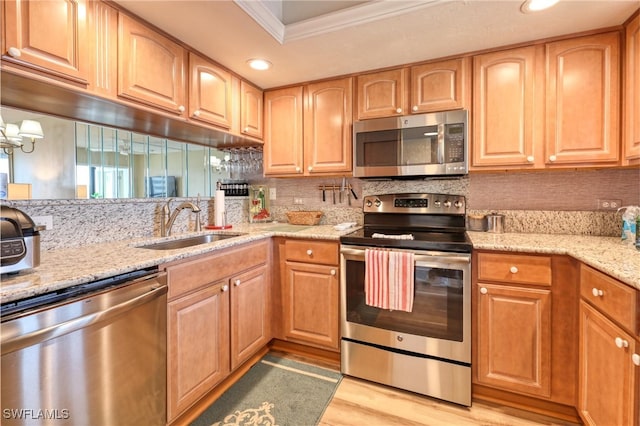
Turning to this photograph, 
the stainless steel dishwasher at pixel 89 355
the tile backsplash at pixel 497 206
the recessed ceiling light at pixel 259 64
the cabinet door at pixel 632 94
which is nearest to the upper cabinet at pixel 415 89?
the tile backsplash at pixel 497 206

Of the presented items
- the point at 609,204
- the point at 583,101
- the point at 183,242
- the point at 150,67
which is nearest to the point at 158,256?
the point at 183,242

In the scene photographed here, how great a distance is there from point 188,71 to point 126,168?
0.73 m

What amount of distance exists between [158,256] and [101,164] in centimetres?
86

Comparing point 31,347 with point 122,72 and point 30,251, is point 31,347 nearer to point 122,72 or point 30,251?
point 30,251

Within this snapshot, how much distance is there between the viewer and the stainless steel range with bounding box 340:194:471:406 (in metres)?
1.74

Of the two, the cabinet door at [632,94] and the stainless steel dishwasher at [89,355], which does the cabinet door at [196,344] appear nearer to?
the stainless steel dishwasher at [89,355]

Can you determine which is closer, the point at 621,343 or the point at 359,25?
the point at 621,343

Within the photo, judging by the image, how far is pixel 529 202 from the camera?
2.15m

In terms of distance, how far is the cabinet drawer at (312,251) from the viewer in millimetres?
2064

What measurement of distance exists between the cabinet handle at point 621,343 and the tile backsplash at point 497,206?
110 centimetres

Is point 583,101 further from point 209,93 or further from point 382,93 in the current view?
point 209,93

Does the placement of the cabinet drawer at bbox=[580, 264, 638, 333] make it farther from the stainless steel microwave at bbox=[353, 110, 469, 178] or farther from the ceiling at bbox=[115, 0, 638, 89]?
the ceiling at bbox=[115, 0, 638, 89]

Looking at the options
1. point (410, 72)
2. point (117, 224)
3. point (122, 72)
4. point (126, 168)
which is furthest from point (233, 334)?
point (410, 72)

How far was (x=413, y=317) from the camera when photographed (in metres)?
1.84
